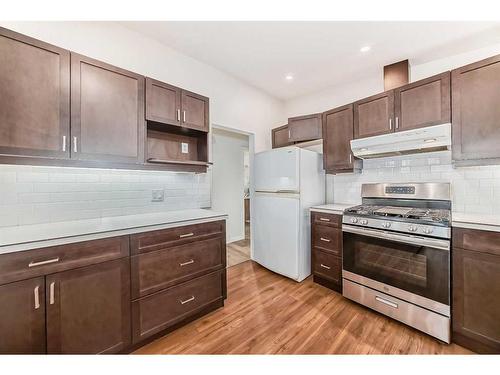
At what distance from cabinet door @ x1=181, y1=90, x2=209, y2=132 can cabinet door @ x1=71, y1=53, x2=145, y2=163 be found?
405 mm

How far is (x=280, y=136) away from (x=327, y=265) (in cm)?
202

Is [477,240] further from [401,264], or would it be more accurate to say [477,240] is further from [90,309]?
[90,309]

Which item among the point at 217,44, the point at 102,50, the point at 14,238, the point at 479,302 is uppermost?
the point at 217,44

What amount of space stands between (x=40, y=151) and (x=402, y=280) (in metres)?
2.96

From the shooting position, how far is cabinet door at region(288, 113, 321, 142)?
295cm

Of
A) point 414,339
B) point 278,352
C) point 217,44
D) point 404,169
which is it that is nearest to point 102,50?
point 217,44

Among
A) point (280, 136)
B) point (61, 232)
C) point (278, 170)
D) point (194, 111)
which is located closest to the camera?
point (61, 232)

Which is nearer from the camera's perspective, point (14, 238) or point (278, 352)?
point (14, 238)

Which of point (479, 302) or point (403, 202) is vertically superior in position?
point (403, 202)

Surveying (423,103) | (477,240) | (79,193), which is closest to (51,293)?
(79,193)

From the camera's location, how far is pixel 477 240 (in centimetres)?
154
